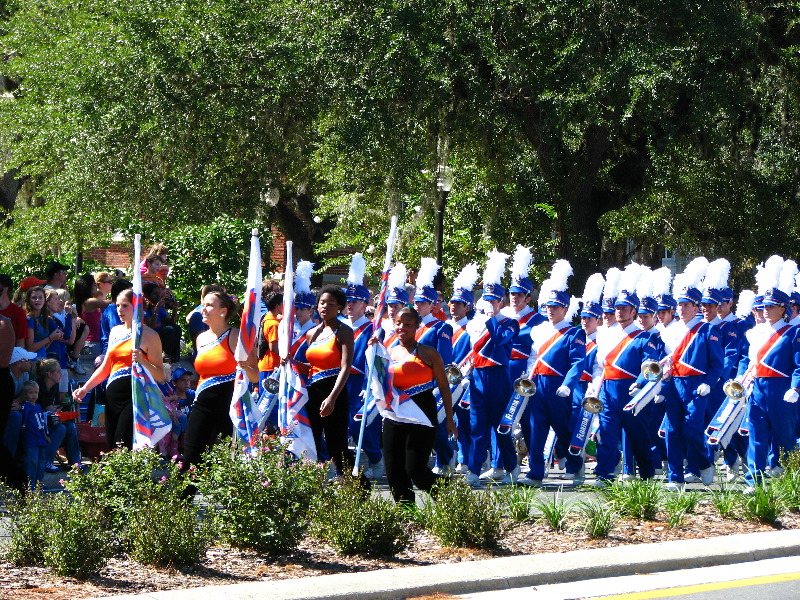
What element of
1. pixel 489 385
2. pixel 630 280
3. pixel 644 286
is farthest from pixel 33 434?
pixel 644 286

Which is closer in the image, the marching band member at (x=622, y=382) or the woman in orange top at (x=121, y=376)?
the woman in orange top at (x=121, y=376)

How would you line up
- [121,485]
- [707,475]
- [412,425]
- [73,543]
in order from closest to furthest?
[73,543] → [121,485] → [412,425] → [707,475]

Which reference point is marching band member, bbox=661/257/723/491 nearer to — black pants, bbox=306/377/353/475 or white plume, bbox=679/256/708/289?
white plume, bbox=679/256/708/289

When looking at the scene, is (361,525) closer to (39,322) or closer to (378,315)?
(378,315)

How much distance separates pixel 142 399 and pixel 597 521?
349 cm

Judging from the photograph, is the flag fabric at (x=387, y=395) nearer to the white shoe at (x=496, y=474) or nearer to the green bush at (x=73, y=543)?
the green bush at (x=73, y=543)

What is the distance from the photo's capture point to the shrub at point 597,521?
8.51m

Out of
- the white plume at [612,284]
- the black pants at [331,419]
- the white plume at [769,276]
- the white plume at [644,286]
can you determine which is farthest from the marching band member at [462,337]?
the white plume at [769,276]

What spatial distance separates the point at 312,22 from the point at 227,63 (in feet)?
4.63

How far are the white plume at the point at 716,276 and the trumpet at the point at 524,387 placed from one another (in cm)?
200

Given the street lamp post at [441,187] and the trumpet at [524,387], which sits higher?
the street lamp post at [441,187]

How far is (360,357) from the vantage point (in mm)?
12289

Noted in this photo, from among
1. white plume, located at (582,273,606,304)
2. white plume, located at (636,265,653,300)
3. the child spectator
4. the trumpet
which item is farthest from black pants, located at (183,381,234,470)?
white plume, located at (582,273,606,304)

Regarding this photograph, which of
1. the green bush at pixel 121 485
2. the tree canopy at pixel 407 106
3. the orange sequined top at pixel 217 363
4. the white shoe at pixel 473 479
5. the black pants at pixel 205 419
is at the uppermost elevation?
the tree canopy at pixel 407 106
